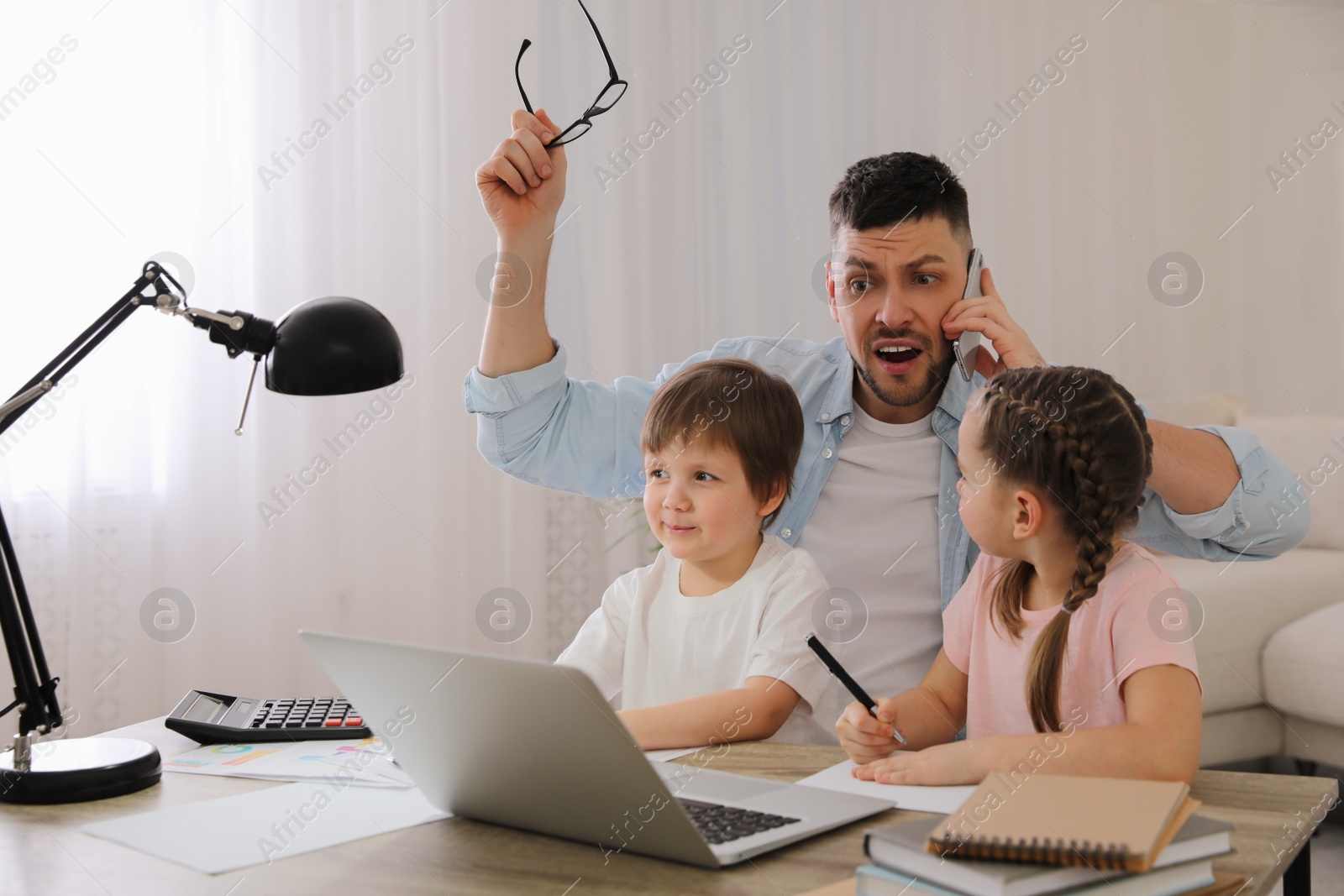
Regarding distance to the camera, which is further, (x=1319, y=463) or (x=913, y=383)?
(x=1319, y=463)

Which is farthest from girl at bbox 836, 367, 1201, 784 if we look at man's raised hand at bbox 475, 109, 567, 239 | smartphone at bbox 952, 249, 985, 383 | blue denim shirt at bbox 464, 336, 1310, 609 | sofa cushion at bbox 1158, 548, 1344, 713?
sofa cushion at bbox 1158, 548, 1344, 713

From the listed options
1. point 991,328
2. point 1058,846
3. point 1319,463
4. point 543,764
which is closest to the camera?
point 1058,846

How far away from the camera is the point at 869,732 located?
3.14 feet

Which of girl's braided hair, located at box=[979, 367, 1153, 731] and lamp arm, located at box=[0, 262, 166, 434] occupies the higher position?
lamp arm, located at box=[0, 262, 166, 434]

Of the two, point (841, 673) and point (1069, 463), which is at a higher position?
point (1069, 463)

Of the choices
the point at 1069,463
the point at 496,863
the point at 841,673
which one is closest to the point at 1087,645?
the point at 1069,463

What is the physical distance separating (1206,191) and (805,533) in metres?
2.57

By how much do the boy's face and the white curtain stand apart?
179 cm

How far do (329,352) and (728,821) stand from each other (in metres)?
0.56

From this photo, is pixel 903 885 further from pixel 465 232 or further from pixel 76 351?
pixel 465 232

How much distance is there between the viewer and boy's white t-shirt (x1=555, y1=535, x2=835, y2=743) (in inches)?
49.1

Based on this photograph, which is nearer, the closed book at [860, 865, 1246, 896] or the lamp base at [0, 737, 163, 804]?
the closed book at [860, 865, 1246, 896]

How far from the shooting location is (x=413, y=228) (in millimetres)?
3021

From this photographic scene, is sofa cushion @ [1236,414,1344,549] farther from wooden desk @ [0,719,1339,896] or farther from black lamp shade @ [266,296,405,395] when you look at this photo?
black lamp shade @ [266,296,405,395]
